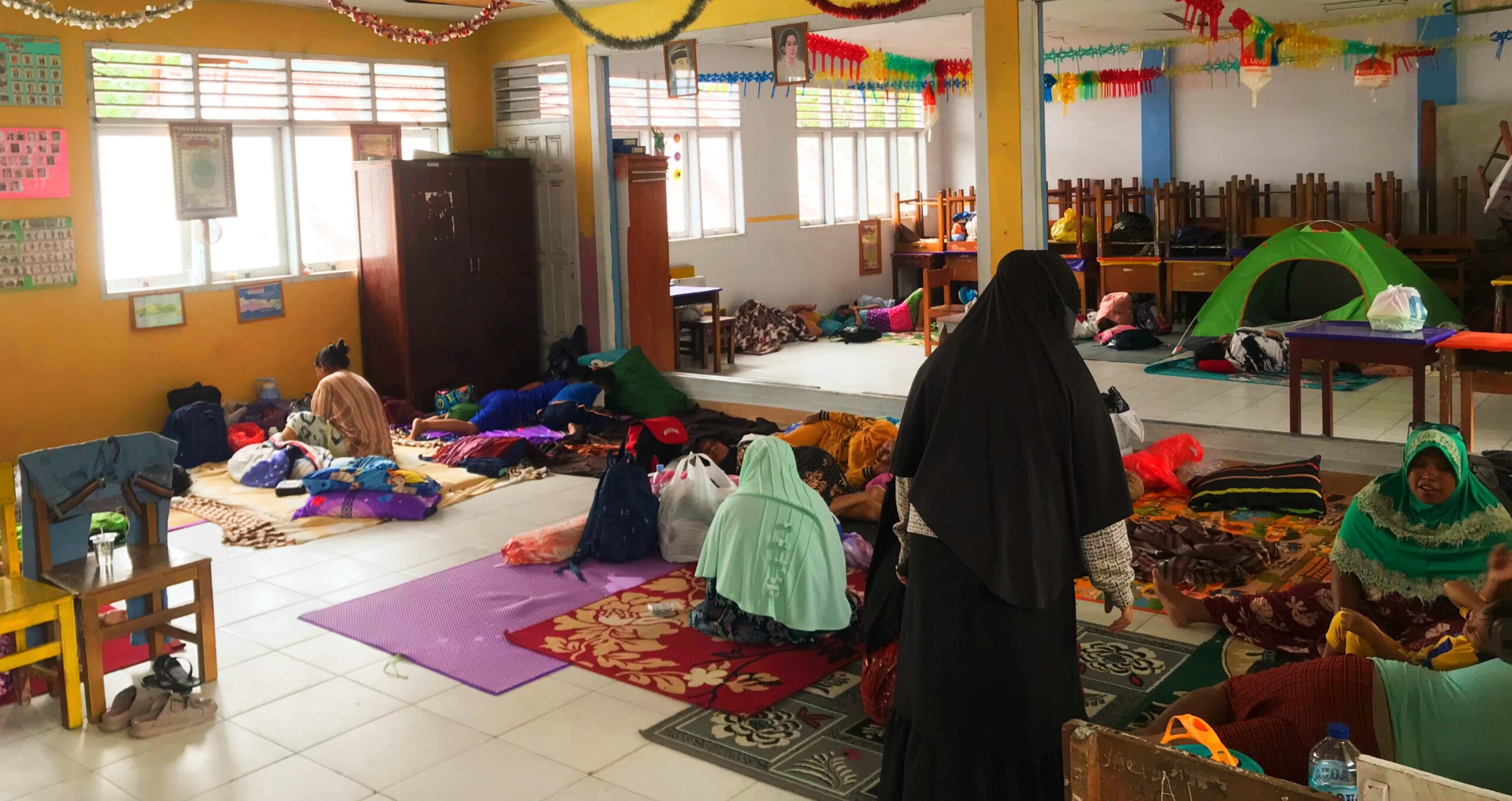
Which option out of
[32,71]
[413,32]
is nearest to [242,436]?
[32,71]

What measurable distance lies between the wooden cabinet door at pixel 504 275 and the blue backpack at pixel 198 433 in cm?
207

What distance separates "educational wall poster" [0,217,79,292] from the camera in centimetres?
739

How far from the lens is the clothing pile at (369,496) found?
658 centimetres

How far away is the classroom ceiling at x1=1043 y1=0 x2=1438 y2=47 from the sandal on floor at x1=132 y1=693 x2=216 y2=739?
753 centimetres

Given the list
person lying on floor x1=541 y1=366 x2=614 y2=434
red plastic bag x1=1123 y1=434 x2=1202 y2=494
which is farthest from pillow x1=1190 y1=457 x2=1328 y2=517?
person lying on floor x1=541 y1=366 x2=614 y2=434

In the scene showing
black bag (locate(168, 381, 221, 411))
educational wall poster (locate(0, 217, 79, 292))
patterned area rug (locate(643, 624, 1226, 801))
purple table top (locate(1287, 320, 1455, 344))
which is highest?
educational wall poster (locate(0, 217, 79, 292))

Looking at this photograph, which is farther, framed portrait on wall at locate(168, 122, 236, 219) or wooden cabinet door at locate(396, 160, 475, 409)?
wooden cabinet door at locate(396, 160, 475, 409)

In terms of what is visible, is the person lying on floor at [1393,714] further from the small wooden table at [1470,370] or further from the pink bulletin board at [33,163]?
the pink bulletin board at [33,163]

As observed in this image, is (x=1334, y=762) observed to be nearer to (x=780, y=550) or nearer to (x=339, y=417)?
(x=780, y=550)

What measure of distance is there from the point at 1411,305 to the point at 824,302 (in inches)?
295

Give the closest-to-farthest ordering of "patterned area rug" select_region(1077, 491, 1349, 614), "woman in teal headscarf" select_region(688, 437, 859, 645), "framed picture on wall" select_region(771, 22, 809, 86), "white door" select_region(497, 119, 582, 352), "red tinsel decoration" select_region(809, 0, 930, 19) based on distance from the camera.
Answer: "woman in teal headscarf" select_region(688, 437, 859, 645) → "patterned area rug" select_region(1077, 491, 1349, 614) → "red tinsel decoration" select_region(809, 0, 930, 19) → "framed picture on wall" select_region(771, 22, 809, 86) → "white door" select_region(497, 119, 582, 352)

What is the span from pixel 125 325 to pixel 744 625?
538 centimetres

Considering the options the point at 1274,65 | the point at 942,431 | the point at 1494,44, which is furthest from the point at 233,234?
the point at 1494,44

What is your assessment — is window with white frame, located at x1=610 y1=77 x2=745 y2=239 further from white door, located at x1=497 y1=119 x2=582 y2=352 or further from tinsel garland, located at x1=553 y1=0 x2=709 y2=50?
tinsel garland, located at x1=553 y1=0 x2=709 y2=50
